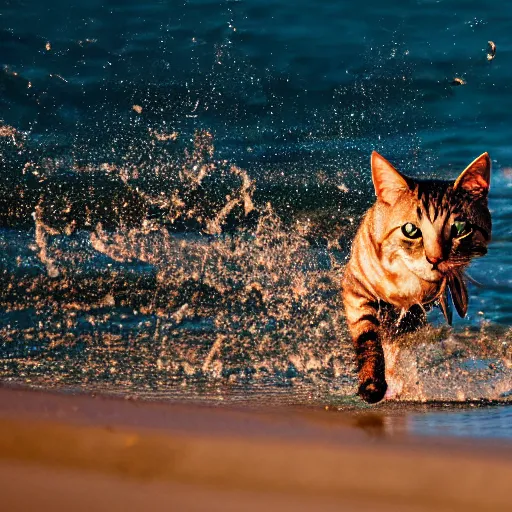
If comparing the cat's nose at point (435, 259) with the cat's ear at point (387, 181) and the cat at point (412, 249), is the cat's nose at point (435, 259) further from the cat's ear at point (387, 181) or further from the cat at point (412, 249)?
the cat's ear at point (387, 181)

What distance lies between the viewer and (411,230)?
13.7 ft

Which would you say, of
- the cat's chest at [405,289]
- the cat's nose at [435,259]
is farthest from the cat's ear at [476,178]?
the cat's chest at [405,289]

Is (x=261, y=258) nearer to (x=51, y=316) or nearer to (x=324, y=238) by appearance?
(x=324, y=238)

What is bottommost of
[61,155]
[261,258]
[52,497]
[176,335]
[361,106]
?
[52,497]

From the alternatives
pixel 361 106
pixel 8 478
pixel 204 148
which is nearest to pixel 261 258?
pixel 204 148

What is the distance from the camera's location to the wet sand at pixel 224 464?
2.46 meters

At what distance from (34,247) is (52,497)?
370 cm

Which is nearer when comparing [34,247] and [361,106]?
[34,247]

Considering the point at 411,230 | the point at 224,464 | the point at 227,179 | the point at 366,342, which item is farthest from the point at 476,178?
the point at 227,179

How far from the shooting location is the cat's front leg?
3.92 metres

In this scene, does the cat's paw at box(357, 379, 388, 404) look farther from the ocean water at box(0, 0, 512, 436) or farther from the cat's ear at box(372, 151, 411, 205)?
the cat's ear at box(372, 151, 411, 205)

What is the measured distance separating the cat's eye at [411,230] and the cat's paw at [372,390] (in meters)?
0.68

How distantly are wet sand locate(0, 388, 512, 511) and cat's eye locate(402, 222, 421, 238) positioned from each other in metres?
1.21

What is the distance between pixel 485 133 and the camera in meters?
7.69
